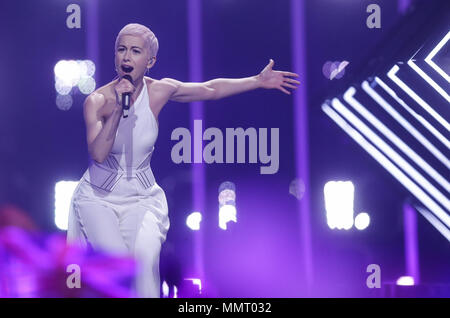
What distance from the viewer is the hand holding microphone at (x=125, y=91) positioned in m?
3.17

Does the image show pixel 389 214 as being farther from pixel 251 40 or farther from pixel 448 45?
pixel 251 40

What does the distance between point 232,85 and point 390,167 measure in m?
1.02

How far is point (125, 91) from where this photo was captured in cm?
332

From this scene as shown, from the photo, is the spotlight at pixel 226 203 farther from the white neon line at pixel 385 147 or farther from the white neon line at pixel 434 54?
the white neon line at pixel 434 54

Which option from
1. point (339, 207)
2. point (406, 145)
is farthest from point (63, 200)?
point (406, 145)

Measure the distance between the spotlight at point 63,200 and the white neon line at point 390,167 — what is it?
1.51 m

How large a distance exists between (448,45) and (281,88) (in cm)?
94

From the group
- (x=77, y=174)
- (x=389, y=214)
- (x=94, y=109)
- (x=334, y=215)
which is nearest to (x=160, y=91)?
(x=94, y=109)

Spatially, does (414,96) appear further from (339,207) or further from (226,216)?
(226,216)

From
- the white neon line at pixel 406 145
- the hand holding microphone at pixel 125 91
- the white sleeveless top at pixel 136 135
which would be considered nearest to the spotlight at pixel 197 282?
the white sleeveless top at pixel 136 135

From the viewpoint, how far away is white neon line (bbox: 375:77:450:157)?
3.55m
